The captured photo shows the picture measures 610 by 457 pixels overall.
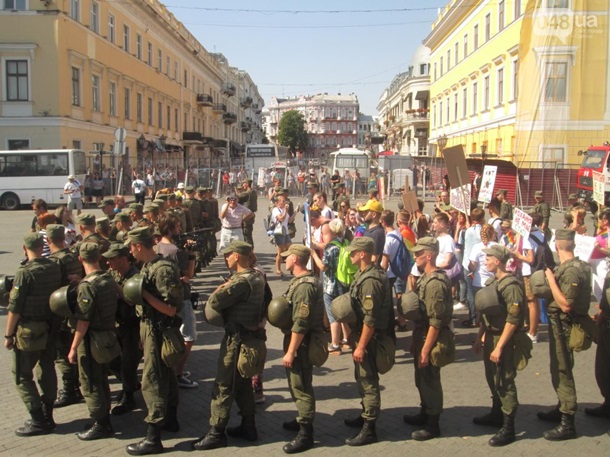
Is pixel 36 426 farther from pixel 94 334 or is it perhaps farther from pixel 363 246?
pixel 363 246

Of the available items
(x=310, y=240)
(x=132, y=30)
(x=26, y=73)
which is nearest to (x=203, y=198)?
(x=310, y=240)

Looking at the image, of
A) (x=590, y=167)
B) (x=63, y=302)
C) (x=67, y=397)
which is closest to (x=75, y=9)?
(x=590, y=167)

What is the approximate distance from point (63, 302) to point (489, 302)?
3.53 metres

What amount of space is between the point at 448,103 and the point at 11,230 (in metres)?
37.3

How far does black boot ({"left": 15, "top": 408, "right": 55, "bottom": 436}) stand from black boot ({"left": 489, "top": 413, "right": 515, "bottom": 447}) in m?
3.80

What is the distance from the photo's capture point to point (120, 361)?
602 centimetres

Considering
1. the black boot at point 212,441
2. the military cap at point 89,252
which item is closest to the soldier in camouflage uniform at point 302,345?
the black boot at point 212,441

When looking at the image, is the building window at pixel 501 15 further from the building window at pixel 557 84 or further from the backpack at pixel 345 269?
the backpack at pixel 345 269

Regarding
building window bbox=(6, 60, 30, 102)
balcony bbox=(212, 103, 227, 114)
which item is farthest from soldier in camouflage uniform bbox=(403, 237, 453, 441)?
balcony bbox=(212, 103, 227, 114)

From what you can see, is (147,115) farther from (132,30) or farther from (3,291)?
(3,291)

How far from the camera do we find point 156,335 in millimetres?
5172

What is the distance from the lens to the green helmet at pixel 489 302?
5189mm

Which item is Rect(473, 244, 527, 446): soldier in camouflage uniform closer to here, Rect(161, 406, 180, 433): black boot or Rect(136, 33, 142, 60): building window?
Rect(161, 406, 180, 433): black boot

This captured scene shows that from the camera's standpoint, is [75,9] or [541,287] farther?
[75,9]
